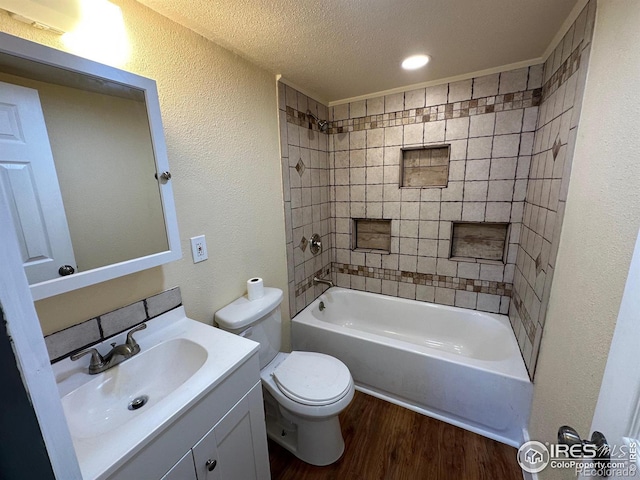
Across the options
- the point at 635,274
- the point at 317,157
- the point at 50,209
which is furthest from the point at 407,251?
the point at 50,209

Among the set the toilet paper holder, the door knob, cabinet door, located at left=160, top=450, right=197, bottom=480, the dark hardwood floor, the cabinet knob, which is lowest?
the dark hardwood floor

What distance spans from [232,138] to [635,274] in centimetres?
154

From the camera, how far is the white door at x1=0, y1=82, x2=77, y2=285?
0.74 m

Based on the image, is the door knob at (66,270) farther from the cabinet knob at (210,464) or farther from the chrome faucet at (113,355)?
the cabinet knob at (210,464)

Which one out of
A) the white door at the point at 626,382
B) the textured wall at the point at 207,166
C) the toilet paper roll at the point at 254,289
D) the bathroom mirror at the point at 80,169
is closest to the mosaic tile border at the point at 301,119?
the textured wall at the point at 207,166

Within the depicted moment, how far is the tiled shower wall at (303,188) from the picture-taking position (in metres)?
1.87

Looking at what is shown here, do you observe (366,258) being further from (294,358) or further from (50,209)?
(50,209)

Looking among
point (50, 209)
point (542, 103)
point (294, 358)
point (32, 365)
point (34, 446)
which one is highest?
point (542, 103)

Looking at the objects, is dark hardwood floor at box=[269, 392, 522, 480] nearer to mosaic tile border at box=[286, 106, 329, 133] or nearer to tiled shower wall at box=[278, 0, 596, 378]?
tiled shower wall at box=[278, 0, 596, 378]

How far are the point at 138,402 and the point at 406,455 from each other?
137 centimetres

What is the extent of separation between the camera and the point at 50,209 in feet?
2.74

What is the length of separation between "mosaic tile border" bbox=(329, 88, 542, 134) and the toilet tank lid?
5.14 ft

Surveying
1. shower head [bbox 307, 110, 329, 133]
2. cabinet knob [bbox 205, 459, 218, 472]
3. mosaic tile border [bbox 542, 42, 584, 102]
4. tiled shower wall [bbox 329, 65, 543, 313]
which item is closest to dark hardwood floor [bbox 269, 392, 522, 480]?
cabinet knob [bbox 205, 459, 218, 472]

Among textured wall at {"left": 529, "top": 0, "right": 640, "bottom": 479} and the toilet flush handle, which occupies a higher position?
textured wall at {"left": 529, "top": 0, "right": 640, "bottom": 479}
